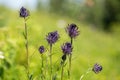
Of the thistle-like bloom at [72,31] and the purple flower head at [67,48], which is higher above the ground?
the thistle-like bloom at [72,31]

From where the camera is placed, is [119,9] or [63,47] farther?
[119,9]

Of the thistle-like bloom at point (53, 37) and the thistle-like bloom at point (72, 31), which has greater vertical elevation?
the thistle-like bloom at point (72, 31)

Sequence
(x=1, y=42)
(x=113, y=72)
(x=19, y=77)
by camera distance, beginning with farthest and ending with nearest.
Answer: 1. (x=113, y=72)
2. (x=1, y=42)
3. (x=19, y=77)

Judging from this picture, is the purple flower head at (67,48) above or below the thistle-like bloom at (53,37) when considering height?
below

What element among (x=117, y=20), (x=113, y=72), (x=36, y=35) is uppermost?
(x=36, y=35)

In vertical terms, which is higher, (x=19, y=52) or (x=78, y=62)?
(x=19, y=52)

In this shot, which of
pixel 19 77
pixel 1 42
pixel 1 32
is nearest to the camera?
pixel 19 77

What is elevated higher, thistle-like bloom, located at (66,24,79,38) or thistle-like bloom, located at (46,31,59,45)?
thistle-like bloom, located at (66,24,79,38)

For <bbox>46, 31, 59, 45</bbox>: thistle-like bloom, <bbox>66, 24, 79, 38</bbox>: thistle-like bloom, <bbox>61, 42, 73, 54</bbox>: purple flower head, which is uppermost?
<bbox>66, 24, 79, 38</bbox>: thistle-like bloom

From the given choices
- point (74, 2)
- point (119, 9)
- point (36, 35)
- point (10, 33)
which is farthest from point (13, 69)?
point (119, 9)

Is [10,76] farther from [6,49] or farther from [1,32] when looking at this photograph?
[1,32]

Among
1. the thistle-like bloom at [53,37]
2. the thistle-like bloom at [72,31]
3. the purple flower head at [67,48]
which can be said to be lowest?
the purple flower head at [67,48]
